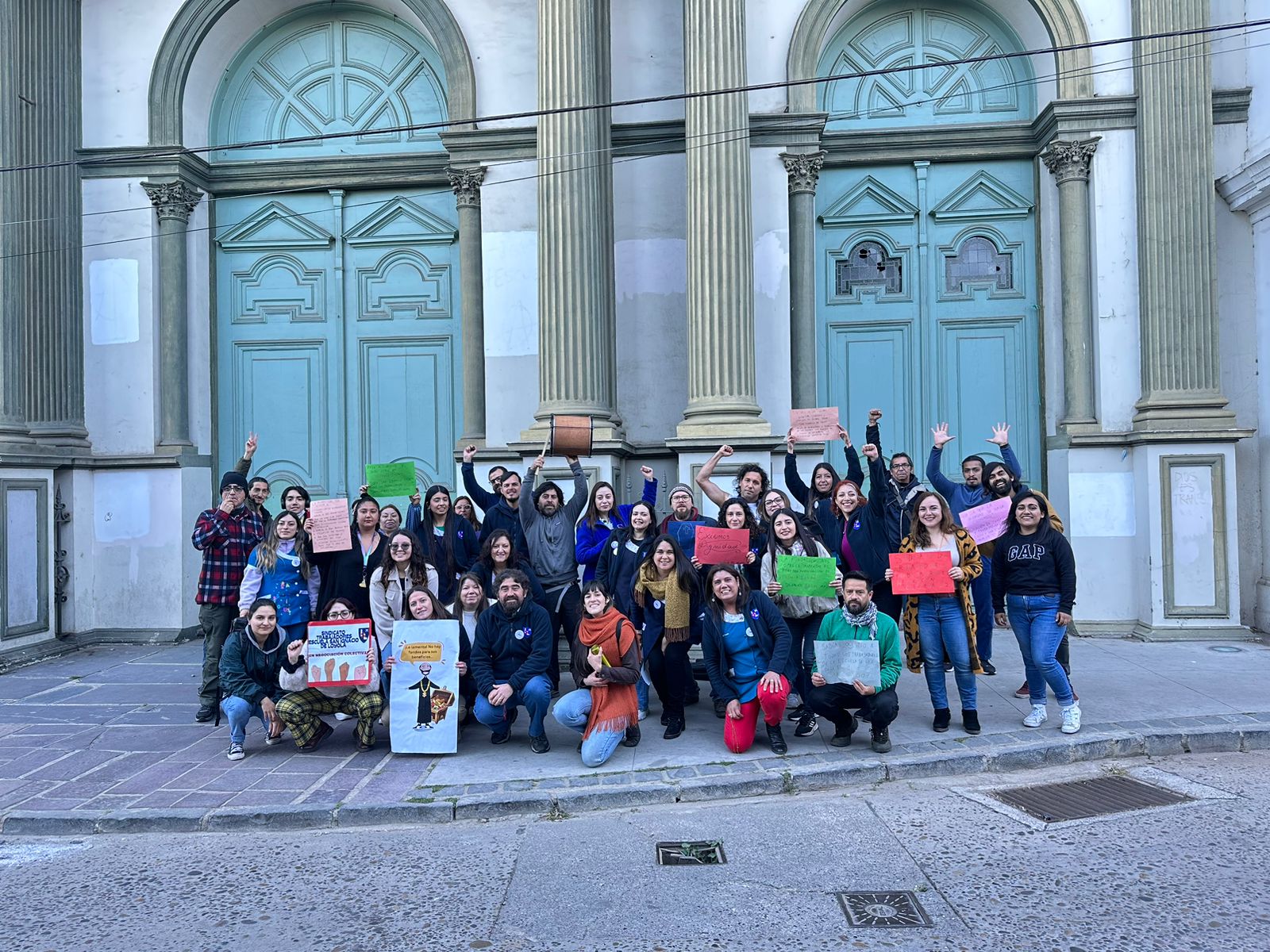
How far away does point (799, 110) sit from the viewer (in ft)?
34.7

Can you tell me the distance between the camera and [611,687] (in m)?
6.49

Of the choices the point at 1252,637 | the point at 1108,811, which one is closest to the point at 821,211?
the point at 1252,637

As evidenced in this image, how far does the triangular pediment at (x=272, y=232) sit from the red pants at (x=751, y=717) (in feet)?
27.0

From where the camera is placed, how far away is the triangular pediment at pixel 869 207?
11180 millimetres

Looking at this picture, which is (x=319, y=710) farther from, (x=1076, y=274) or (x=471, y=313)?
(x=1076, y=274)

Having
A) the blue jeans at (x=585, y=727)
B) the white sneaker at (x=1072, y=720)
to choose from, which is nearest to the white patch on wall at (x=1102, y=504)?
the white sneaker at (x=1072, y=720)

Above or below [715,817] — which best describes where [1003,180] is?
above

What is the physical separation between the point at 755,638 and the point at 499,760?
6.29 ft

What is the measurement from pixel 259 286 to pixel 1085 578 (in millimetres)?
10225

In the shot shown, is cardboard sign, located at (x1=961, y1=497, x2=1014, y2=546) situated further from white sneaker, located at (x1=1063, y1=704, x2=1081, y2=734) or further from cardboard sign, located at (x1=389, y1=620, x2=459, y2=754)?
cardboard sign, located at (x1=389, y1=620, x2=459, y2=754)

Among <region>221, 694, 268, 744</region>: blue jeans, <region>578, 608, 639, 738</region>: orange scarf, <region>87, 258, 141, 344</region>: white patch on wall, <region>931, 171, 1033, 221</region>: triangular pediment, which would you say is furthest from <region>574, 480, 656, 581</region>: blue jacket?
<region>87, 258, 141, 344</region>: white patch on wall

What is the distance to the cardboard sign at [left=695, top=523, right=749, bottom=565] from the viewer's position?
6.80 m

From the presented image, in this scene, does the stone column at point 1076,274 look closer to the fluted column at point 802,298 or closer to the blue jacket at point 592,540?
the fluted column at point 802,298

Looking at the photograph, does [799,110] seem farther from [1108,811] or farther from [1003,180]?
[1108,811]
